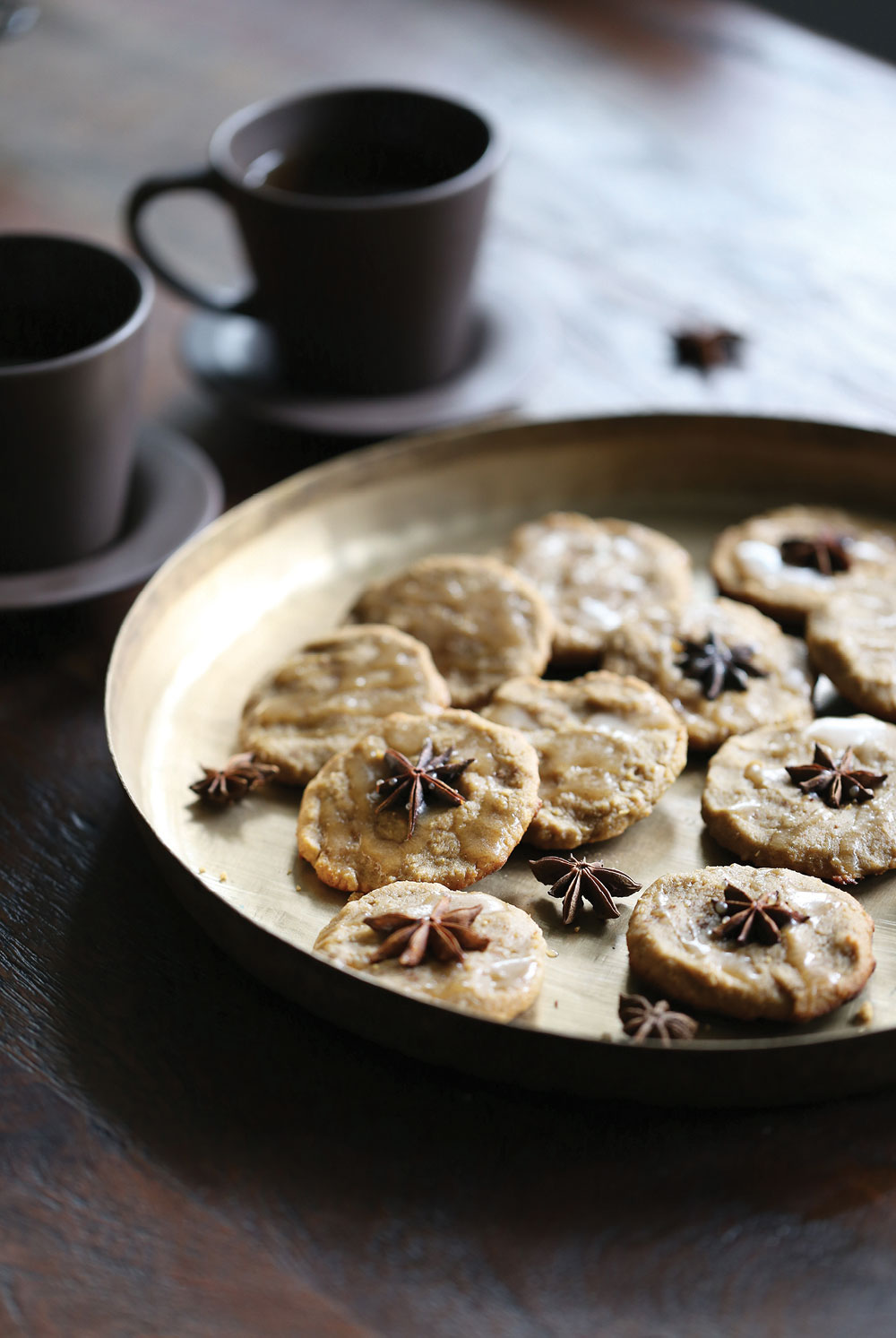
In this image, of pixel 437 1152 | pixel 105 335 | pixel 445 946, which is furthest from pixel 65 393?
pixel 437 1152

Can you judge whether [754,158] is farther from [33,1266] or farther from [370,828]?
[33,1266]

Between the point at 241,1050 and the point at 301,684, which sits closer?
the point at 241,1050

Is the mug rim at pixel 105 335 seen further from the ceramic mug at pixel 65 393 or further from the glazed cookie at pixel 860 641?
the glazed cookie at pixel 860 641

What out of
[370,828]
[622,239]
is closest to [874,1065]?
[370,828]

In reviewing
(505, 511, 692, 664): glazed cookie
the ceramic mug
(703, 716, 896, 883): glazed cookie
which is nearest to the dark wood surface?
the ceramic mug

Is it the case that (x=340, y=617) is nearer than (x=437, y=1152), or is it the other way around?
(x=437, y=1152)

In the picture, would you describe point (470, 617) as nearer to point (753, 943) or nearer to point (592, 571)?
point (592, 571)

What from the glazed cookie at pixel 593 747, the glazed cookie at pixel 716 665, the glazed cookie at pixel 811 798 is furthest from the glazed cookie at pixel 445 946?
the glazed cookie at pixel 716 665
